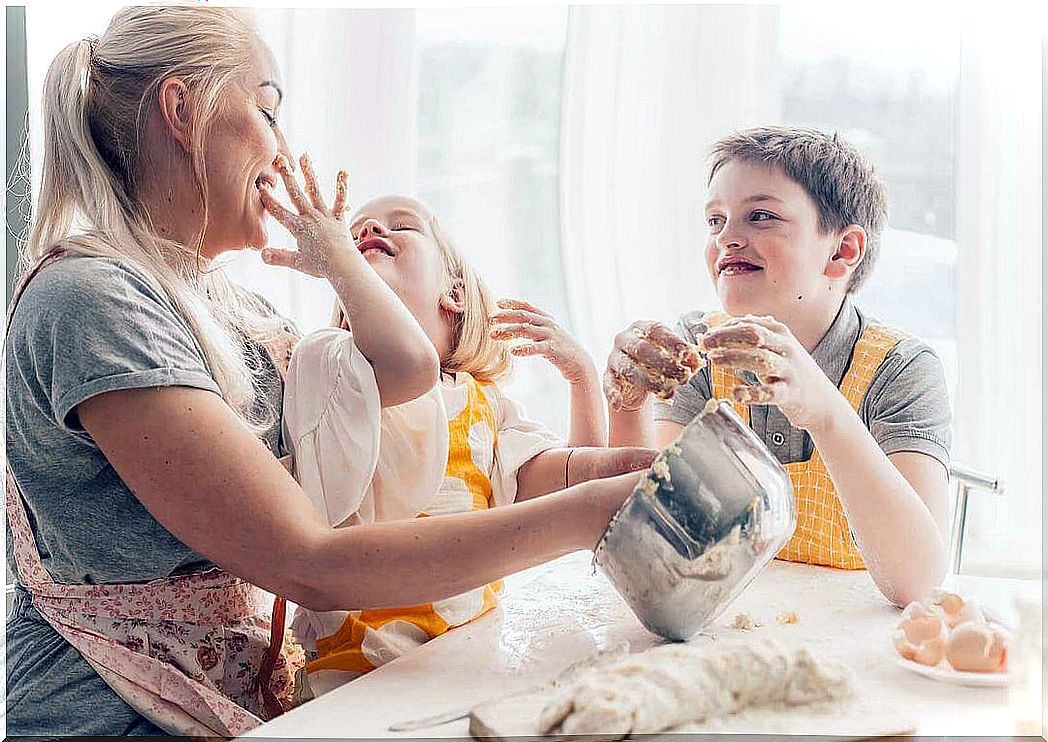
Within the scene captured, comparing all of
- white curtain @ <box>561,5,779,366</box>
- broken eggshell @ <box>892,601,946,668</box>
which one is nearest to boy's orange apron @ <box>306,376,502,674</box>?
white curtain @ <box>561,5,779,366</box>

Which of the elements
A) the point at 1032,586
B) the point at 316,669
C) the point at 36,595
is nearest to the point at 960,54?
the point at 1032,586

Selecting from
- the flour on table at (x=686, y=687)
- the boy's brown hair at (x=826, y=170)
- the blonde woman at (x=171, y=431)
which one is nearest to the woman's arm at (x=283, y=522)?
the blonde woman at (x=171, y=431)

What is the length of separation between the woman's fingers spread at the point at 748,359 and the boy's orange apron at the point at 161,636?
1.29ft

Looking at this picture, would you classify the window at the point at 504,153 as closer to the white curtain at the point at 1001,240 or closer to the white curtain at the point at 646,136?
the white curtain at the point at 646,136

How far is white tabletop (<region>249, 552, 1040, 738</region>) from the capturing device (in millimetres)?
636

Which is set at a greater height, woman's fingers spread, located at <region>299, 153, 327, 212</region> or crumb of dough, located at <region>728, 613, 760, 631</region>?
woman's fingers spread, located at <region>299, 153, 327, 212</region>

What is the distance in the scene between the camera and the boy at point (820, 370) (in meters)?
0.78

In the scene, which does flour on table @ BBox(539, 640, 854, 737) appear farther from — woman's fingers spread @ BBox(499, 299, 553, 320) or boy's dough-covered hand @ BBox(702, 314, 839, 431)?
woman's fingers spread @ BBox(499, 299, 553, 320)

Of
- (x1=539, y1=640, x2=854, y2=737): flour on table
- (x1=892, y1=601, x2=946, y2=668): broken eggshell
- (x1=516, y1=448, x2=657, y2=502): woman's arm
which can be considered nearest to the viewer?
(x1=539, y1=640, x2=854, y2=737): flour on table

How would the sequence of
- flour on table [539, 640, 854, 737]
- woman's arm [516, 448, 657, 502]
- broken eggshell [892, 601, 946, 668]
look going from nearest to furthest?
flour on table [539, 640, 854, 737] < broken eggshell [892, 601, 946, 668] < woman's arm [516, 448, 657, 502]

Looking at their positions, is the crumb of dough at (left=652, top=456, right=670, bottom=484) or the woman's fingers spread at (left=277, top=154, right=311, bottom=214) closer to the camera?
the crumb of dough at (left=652, top=456, right=670, bottom=484)

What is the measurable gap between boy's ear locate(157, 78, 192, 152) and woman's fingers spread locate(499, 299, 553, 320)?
28 centimetres

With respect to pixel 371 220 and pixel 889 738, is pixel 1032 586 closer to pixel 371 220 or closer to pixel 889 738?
pixel 889 738

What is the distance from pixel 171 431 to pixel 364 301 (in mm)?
176
